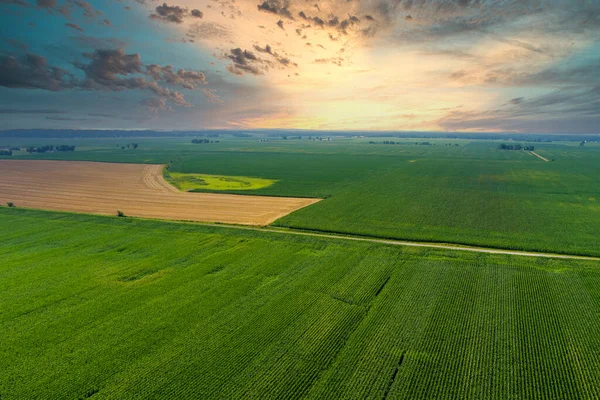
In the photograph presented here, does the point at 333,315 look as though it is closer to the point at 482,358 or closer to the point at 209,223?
the point at 482,358

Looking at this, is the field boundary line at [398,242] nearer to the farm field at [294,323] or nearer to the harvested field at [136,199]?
the farm field at [294,323]

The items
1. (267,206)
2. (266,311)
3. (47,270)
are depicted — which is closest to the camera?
(266,311)

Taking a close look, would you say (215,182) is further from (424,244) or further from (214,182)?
(424,244)

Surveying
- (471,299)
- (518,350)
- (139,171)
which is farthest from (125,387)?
(139,171)

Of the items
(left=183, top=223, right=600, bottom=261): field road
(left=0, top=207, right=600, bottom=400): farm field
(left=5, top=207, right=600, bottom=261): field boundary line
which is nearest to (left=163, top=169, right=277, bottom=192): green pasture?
(left=5, top=207, right=600, bottom=261): field boundary line

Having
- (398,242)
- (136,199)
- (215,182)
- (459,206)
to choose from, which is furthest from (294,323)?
(215,182)

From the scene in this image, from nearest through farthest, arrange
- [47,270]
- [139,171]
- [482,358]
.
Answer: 1. [482,358]
2. [47,270]
3. [139,171]

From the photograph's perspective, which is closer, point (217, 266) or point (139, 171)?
point (217, 266)

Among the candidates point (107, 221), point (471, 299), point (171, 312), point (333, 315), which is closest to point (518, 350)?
point (471, 299)

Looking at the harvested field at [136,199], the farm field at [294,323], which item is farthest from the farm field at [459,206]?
the farm field at [294,323]
